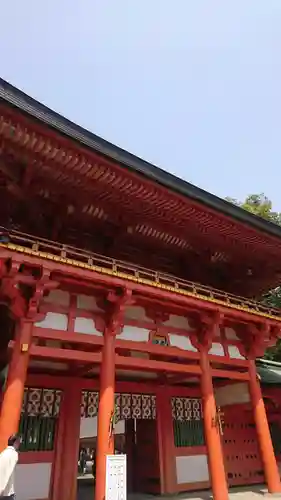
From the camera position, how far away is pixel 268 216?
25969 mm

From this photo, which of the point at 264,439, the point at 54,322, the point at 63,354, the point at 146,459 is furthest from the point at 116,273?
the point at 146,459

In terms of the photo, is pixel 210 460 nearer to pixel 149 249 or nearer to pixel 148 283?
pixel 148 283

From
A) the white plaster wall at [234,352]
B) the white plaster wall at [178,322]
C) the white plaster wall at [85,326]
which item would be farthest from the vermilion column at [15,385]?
the white plaster wall at [234,352]

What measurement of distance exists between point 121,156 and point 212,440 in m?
6.98

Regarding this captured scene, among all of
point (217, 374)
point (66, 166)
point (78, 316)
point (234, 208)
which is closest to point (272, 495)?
Result: point (217, 374)

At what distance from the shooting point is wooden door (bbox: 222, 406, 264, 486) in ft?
38.6

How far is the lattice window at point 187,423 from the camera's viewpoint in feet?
37.3

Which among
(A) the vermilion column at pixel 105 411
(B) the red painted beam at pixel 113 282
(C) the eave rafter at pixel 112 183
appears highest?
(C) the eave rafter at pixel 112 183

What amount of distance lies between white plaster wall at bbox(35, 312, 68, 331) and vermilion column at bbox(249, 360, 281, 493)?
19.2 ft

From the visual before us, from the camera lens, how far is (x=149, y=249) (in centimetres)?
1113

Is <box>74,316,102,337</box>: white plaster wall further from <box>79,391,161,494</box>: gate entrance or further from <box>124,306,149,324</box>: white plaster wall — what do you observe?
<box>79,391,161,494</box>: gate entrance

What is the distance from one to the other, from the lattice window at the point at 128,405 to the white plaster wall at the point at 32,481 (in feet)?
5.49

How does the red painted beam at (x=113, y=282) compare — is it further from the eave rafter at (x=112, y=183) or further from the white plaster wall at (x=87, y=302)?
the eave rafter at (x=112, y=183)

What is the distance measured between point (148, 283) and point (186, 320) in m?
2.51
